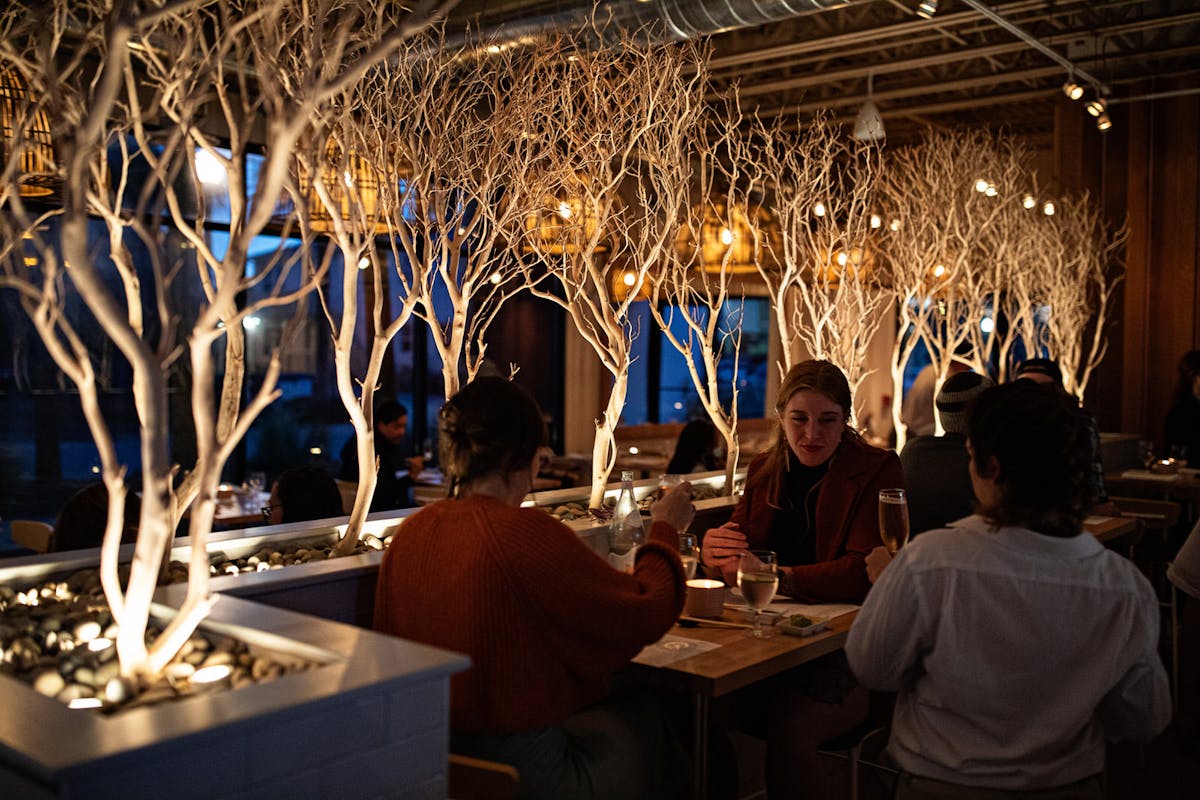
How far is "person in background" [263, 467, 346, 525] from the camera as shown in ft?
14.8

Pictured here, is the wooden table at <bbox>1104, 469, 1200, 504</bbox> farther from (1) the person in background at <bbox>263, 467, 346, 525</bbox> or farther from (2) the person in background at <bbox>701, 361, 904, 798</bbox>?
(1) the person in background at <bbox>263, 467, 346, 525</bbox>

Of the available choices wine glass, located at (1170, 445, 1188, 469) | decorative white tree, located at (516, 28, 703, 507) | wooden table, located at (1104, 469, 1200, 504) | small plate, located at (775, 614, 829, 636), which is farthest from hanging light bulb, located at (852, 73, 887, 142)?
small plate, located at (775, 614, 829, 636)

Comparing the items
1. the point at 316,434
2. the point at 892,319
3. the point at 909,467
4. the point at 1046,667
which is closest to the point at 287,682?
the point at 1046,667

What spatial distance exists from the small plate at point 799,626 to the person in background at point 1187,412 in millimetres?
5874

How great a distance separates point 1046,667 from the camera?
6.86ft

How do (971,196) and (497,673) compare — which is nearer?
(497,673)

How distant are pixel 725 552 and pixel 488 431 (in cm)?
112

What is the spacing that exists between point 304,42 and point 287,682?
86.2 inches

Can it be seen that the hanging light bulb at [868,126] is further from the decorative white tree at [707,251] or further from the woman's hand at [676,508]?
the woman's hand at [676,508]

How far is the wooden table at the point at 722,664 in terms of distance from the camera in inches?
94.0

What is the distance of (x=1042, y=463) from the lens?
2105 mm

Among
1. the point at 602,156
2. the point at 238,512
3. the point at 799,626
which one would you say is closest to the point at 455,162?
the point at 602,156

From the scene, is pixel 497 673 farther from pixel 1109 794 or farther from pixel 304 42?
pixel 1109 794

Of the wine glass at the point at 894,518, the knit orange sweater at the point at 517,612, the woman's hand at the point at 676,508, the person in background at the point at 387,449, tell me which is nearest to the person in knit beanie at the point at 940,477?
the wine glass at the point at 894,518
